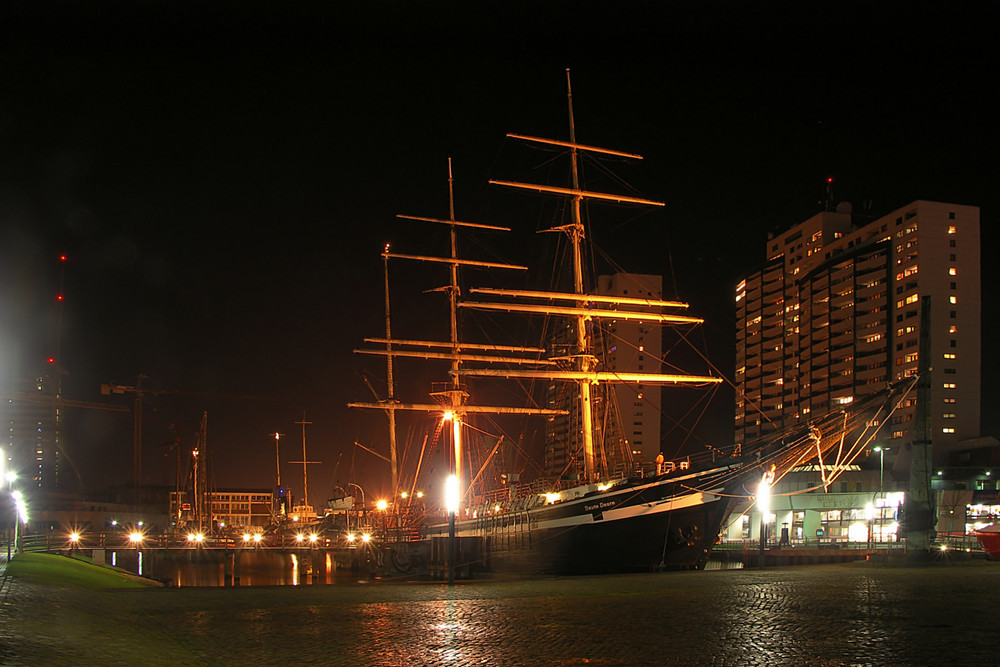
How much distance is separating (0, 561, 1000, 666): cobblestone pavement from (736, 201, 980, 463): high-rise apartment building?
270ft

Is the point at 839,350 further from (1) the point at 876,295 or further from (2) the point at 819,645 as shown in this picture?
(2) the point at 819,645

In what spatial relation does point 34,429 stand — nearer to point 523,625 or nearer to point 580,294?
point 580,294

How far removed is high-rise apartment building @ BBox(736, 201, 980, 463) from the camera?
102500 millimetres

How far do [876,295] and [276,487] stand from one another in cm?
7705

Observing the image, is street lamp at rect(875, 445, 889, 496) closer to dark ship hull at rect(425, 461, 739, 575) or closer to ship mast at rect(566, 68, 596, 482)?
ship mast at rect(566, 68, 596, 482)

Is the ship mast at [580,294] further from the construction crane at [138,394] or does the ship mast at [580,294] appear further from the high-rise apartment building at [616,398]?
the construction crane at [138,394]

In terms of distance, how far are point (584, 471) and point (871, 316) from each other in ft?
278

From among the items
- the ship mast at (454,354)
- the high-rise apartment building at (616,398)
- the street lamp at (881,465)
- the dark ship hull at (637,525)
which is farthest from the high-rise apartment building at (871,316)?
the dark ship hull at (637,525)

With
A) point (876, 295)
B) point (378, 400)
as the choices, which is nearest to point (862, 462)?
point (876, 295)

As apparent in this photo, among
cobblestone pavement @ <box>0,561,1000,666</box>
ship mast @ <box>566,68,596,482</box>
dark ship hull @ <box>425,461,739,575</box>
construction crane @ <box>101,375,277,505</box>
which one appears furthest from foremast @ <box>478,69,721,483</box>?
construction crane @ <box>101,375,277,505</box>

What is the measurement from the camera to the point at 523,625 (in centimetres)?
1242

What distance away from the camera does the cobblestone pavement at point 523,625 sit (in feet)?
32.1

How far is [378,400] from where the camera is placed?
6066 centimetres

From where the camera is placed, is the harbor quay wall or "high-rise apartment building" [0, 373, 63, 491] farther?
"high-rise apartment building" [0, 373, 63, 491]
